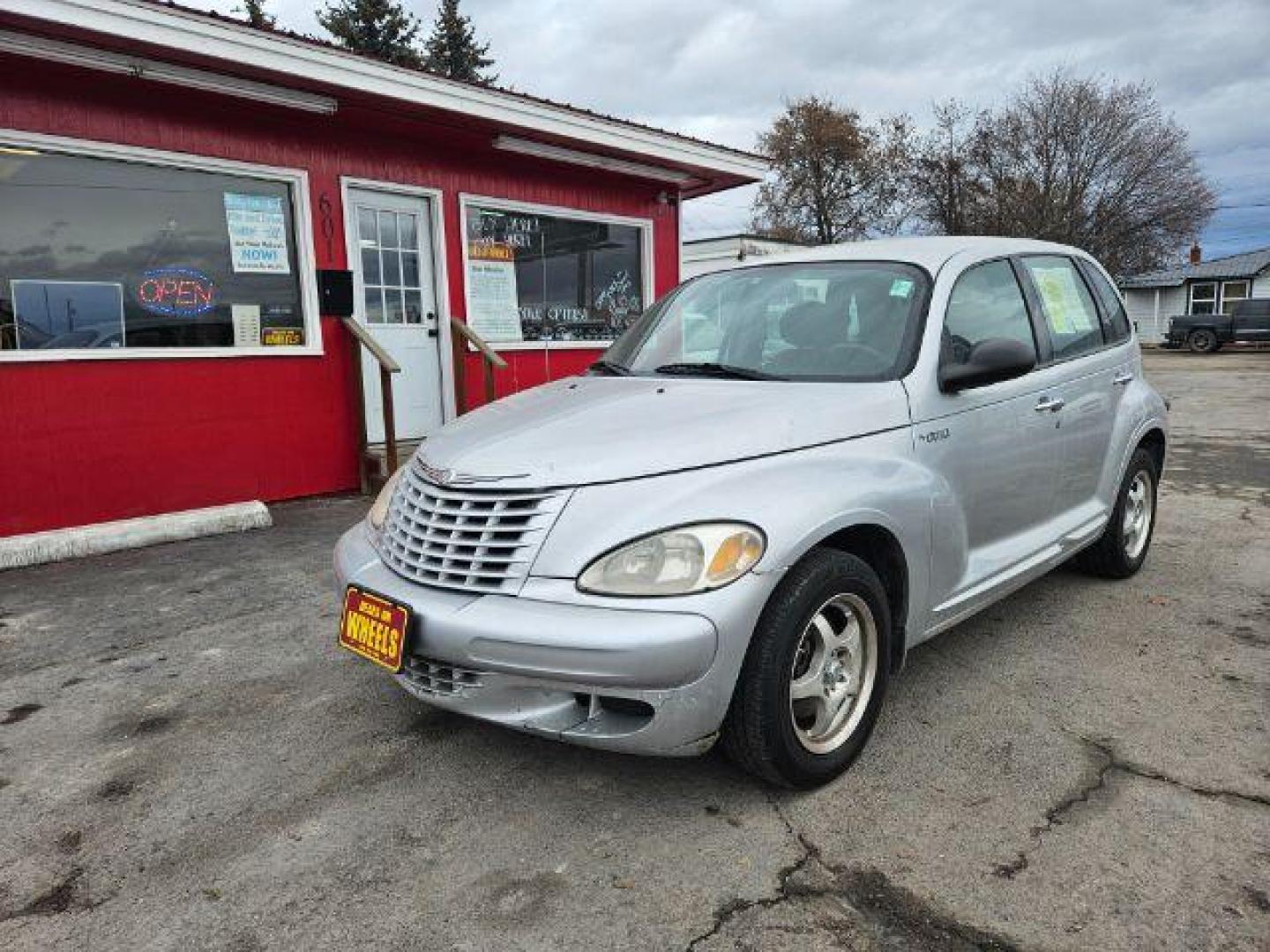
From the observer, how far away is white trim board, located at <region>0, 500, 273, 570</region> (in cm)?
530

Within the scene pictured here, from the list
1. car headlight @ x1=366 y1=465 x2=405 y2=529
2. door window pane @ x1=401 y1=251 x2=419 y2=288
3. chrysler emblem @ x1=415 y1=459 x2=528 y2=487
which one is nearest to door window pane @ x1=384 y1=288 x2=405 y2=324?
door window pane @ x1=401 y1=251 x2=419 y2=288

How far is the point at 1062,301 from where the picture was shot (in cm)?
399

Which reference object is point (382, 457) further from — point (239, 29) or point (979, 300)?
point (979, 300)

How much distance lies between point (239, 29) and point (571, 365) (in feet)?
13.8

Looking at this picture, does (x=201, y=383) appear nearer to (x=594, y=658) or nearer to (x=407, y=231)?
(x=407, y=231)

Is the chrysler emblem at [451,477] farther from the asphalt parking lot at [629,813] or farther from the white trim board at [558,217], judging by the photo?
the white trim board at [558,217]

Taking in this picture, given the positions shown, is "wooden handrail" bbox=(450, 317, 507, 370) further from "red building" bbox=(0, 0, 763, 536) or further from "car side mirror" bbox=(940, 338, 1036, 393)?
"car side mirror" bbox=(940, 338, 1036, 393)

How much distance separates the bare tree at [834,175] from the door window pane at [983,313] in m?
35.4

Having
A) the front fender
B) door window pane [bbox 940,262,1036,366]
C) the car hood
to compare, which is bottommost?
the front fender

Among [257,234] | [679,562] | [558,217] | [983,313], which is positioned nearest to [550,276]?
[558,217]

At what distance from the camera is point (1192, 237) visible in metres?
37.2

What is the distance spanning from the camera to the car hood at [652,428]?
8.14 ft

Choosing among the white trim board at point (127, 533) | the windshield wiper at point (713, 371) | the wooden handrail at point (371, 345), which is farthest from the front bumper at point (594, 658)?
the wooden handrail at point (371, 345)

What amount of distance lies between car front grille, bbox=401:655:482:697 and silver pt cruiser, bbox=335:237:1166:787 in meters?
0.01
